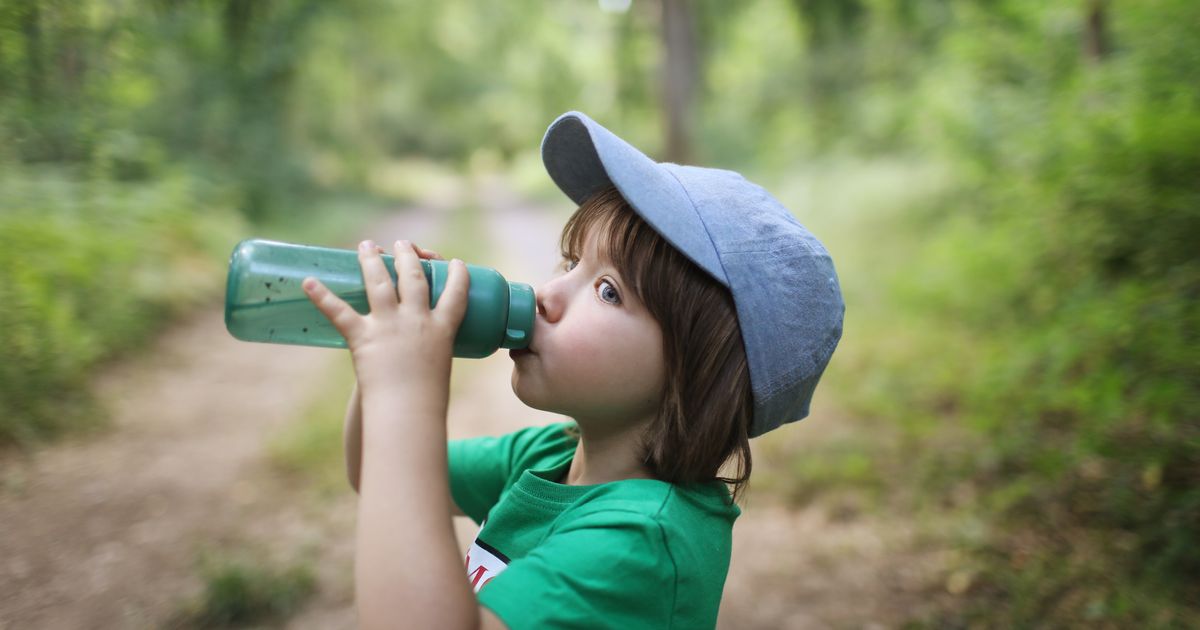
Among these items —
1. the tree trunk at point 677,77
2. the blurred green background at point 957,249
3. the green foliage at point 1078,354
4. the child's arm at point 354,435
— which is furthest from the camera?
the tree trunk at point 677,77

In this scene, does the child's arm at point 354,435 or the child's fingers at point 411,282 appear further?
the child's arm at point 354,435

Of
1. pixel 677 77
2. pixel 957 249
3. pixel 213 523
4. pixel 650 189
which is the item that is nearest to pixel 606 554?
pixel 650 189

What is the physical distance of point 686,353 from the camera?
1.41m

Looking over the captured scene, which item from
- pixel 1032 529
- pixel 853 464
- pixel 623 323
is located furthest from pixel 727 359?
pixel 853 464

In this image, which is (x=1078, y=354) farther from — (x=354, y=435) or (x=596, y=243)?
(x=354, y=435)

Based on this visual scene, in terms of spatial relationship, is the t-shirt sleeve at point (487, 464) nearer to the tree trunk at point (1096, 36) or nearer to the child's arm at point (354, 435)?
the child's arm at point (354, 435)

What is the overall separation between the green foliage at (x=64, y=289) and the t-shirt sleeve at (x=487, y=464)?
3.48 ft

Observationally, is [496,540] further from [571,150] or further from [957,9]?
[957,9]

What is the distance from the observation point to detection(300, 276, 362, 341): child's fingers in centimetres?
120

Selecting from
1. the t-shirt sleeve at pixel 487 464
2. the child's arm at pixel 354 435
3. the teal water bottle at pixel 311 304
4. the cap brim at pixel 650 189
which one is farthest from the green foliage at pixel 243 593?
the cap brim at pixel 650 189

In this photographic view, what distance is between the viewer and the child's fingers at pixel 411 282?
123 cm

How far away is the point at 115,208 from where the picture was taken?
3.24 m

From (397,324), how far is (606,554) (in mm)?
490

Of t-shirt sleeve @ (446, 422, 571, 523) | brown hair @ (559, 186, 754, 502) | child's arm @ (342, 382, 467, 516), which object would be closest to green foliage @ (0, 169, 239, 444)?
child's arm @ (342, 382, 467, 516)
